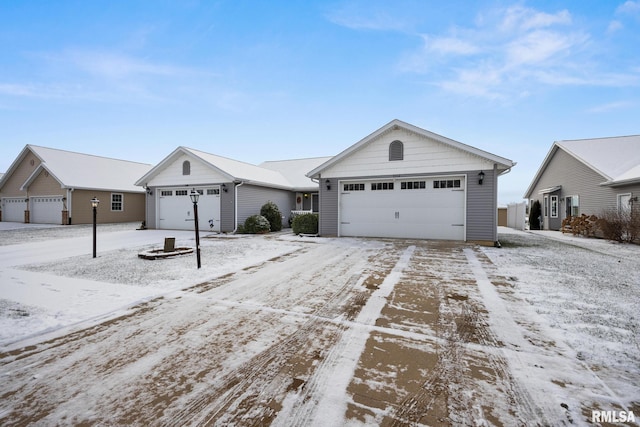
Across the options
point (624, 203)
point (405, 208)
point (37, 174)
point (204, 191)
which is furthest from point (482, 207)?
point (37, 174)

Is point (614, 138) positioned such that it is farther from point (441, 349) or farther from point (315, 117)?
point (441, 349)

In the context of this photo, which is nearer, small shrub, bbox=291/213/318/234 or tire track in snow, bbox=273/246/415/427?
tire track in snow, bbox=273/246/415/427

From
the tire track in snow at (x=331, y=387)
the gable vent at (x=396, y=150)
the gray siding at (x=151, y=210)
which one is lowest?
the tire track in snow at (x=331, y=387)

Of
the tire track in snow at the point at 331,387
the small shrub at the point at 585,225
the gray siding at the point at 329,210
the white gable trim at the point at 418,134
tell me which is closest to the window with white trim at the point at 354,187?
the gray siding at the point at 329,210

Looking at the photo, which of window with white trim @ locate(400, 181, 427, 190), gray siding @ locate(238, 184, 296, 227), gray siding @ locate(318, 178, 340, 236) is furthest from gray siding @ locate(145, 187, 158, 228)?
window with white trim @ locate(400, 181, 427, 190)

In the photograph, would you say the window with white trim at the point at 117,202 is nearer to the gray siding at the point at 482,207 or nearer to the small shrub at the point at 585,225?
the gray siding at the point at 482,207

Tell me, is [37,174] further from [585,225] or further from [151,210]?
[585,225]

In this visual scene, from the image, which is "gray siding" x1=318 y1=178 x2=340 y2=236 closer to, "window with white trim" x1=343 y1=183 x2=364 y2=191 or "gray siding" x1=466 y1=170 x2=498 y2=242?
"window with white trim" x1=343 y1=183 x2=364 y2=191

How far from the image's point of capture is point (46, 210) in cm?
2064

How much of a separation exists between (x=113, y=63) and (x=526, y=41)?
16.9 meters

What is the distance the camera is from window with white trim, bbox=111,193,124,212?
21.3 meters

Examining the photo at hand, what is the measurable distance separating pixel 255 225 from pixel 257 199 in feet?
8.10

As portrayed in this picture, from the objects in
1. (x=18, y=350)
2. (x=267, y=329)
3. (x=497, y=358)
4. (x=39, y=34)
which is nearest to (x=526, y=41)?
(x=497, y=358)

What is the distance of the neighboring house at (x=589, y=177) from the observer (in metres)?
13.0
